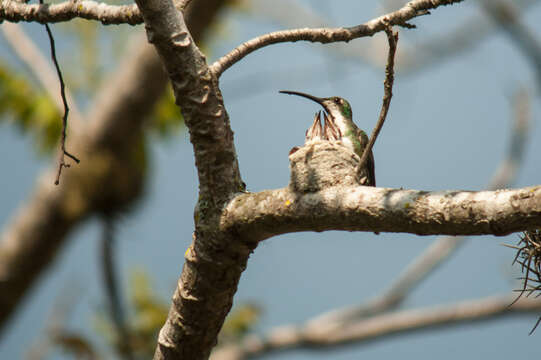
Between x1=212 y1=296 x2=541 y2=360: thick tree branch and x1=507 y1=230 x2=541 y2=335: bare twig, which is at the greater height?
x1=212 y1=296 x2=541 y2=360: thick tree branch

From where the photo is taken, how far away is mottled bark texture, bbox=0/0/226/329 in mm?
6098

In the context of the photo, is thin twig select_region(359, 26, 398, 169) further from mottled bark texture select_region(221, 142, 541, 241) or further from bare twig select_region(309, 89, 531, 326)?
bare twig select_region(309, 89, 531, 326)

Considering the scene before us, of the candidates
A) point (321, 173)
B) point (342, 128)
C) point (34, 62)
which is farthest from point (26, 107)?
point (321, 173)

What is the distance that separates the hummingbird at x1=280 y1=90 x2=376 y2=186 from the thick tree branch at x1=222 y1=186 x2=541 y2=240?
879mm

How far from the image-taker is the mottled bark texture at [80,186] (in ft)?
20.0

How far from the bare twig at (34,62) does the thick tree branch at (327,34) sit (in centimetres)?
461

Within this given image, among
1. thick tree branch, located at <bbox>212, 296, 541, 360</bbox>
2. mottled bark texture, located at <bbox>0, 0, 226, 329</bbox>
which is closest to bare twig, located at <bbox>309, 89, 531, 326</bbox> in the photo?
thick tree branch, located at <bbox>212, 296, 541, 360</bbox>

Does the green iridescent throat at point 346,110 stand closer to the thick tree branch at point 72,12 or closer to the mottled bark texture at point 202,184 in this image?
the mottled bark texture at point 202,184

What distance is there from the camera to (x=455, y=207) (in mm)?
1371

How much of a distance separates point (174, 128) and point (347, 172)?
7044 mm

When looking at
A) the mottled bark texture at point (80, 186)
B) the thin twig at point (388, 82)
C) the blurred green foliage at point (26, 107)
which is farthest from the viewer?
the blurred green foliage at point (26, 107)

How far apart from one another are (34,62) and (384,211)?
5605 millimetres

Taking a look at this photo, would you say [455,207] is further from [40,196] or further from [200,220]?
[40,196]

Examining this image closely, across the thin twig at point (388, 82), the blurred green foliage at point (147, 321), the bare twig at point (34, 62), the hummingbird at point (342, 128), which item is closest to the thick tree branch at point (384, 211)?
the thin twig at point (388, 82)
